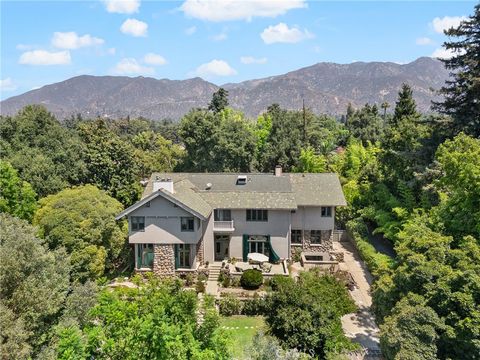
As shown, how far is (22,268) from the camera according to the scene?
1598 cm

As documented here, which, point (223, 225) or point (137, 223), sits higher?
point (137, 223)

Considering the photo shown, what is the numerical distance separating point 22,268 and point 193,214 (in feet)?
47.1

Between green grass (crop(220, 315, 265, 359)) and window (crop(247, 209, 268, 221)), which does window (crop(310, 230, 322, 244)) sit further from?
green grass (crop(220, 315, 265, 359))

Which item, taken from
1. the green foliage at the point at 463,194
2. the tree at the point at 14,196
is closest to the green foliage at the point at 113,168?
the tree at the point at 14,196

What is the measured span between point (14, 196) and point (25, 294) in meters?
22.0

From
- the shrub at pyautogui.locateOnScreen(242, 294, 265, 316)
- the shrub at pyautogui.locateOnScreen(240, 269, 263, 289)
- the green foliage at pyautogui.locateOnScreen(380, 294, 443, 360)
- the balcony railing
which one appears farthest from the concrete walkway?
the balcony railing

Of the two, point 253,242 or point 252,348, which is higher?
point 252,348

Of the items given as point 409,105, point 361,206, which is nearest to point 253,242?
point 361,206

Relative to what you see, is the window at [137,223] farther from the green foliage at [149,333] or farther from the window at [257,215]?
the green foliage at [149,333]

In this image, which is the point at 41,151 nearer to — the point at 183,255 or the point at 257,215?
the point at 183,255

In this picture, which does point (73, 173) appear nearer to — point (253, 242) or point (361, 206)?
point (253, 242)

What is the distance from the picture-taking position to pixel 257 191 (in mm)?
34000

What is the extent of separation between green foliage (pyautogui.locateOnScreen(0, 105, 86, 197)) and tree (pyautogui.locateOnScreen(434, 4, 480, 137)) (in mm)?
35792

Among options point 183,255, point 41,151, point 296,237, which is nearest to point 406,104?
point 296,237
